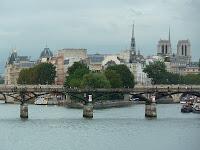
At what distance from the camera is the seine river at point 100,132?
203 feet

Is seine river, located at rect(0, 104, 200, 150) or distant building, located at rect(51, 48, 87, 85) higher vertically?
distant building, located at rect(51, 48, 87, 85)

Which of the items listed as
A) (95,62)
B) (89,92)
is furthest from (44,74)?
(89,92)

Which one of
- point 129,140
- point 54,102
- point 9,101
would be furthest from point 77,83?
point 129,140

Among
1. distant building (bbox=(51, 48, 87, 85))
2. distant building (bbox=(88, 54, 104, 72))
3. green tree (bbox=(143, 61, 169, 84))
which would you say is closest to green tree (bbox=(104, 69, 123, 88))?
green tree (bbox=(143, 61, 169, 84))

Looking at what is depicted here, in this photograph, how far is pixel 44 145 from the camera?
62188 mm

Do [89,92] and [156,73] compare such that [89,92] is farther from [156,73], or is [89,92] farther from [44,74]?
[156,73]

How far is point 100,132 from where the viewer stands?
71.8m

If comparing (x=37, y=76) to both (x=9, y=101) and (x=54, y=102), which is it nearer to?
(x=9, y=101)

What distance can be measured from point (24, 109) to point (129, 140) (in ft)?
80.4

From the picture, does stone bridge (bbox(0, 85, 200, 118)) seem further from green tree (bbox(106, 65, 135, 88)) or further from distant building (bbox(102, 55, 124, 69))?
distant building (bbox(102, 55, 124, 69))

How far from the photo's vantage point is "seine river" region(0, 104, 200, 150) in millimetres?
61969

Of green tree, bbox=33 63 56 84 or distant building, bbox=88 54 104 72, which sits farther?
distant building, bbox=88 54 104 72

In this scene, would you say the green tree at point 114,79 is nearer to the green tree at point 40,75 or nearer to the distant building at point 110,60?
the green tree at point 40,75

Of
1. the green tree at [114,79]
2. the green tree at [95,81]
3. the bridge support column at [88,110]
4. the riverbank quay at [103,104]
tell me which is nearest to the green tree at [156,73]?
the green tree at [114,79]
